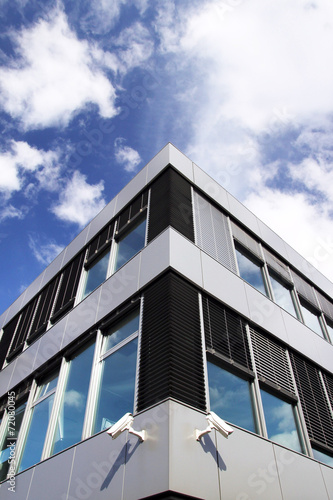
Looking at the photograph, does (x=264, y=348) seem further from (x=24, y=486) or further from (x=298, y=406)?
(x=24, y=486)

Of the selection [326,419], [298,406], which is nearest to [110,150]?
[298,406]

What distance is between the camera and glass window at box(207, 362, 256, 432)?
5.12 metres

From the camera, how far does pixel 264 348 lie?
6.83 meters

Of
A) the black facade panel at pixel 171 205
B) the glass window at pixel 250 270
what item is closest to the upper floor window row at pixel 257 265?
the glass window at pixel 250 270

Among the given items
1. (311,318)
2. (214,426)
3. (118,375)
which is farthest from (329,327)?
(214,426)

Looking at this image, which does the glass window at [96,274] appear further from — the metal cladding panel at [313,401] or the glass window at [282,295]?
the metal cladding panel at [313,401]

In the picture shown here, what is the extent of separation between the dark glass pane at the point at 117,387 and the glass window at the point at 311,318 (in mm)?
6060

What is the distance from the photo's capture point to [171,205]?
23.6ft

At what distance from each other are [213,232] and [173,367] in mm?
4087

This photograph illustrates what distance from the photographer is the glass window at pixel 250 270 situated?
8.33m

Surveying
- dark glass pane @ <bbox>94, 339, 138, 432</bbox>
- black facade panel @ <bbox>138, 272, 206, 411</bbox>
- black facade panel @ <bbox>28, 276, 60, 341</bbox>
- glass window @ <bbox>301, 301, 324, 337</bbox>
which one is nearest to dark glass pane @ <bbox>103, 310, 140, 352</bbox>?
dark glass pane @ <bbox>94, 339, 138, 432</bbox>

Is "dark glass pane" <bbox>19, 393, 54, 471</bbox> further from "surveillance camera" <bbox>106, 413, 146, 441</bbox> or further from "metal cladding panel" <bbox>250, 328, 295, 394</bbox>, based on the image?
"metal cladding panel" <bbox>250, 328, 295, 394</bbox>

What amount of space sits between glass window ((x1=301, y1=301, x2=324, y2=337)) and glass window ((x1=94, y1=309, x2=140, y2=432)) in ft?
19.2

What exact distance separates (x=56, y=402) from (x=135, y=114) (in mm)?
7806
